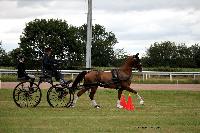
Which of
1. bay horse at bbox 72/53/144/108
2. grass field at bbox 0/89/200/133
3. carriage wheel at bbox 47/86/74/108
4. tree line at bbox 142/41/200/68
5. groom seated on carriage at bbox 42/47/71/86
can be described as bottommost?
grass field at bbox 0/89/200/133

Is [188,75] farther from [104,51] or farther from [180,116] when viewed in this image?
[104,51]

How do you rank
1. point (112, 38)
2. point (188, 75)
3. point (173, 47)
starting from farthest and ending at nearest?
point (112, 38) < point (173, 47) < point (188, 75)

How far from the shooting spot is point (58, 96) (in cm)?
2002

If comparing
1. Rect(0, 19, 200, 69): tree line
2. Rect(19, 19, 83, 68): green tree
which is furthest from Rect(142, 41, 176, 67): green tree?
Rect(19, 19, 83, 68): green tree

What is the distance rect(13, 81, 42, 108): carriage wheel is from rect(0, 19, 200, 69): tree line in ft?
103

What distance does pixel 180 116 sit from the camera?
16.8 m

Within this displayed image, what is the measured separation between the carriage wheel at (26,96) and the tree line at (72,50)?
31506 mm

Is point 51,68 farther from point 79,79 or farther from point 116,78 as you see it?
point 116,78

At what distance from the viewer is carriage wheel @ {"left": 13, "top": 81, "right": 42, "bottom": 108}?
19844mm

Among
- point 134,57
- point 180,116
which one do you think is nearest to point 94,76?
point 134,57

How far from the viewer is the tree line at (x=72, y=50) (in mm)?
69500

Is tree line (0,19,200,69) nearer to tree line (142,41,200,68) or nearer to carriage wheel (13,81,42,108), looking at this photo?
tree line (142,41,200,68)

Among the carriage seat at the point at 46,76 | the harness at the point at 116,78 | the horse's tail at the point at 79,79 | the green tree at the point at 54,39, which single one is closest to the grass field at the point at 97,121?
the carriage seat at the point at 46,76

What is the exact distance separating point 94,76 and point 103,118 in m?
5.01
